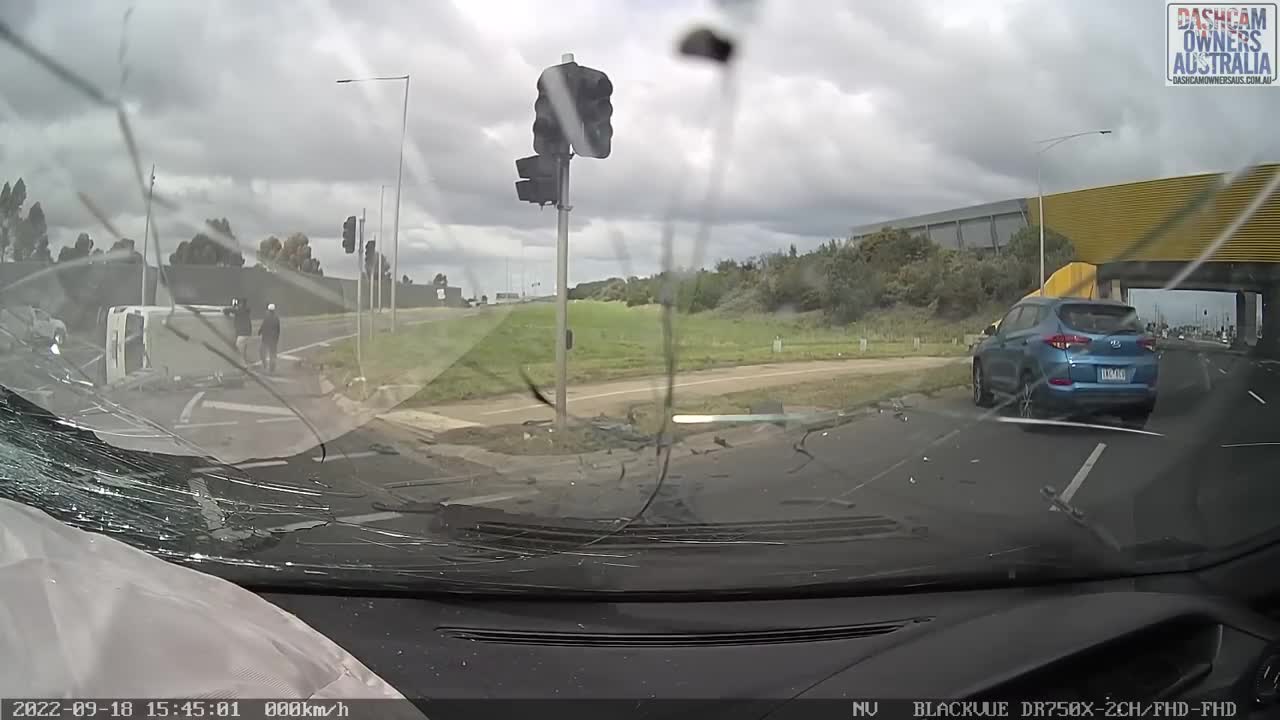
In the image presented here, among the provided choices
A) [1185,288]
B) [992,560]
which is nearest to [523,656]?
[992,560]

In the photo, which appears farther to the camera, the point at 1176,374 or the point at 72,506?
the point at 1176,374

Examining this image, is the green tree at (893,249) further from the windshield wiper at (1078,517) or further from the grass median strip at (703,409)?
the windshield wiper at (1078,517)

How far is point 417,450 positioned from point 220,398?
1099 millimetres

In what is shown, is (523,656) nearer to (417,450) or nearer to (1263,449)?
(417,450)

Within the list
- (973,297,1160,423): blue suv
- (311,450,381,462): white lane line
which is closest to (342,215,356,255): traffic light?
(311,450,381,462): white lane line

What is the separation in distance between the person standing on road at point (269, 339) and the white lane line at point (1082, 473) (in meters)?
3.89

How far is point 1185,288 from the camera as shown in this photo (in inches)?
153

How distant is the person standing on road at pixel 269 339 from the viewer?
405 centimetres

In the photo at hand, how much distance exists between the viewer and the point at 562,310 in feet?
12.9

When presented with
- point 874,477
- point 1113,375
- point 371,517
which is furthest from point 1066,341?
point 371,517

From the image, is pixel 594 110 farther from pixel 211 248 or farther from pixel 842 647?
pixel 842 647

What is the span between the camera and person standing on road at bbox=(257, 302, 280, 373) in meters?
4.05

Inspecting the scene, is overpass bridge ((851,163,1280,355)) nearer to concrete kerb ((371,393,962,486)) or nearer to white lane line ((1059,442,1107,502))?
white lane line ((1059,442,1107,502))
